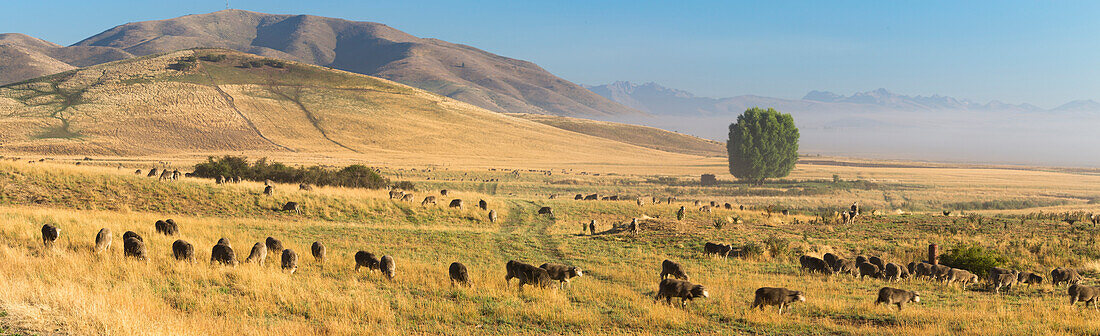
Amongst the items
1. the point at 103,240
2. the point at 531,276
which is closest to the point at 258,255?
the point at 103,240

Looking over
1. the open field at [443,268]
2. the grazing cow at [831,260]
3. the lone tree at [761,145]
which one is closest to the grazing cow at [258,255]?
the open field at [443,268]

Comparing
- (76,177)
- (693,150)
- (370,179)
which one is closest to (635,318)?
(76,177)

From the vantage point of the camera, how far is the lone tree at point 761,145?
285ft

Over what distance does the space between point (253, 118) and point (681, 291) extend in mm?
135267

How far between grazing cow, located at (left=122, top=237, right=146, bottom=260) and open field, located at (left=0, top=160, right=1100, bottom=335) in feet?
1.26

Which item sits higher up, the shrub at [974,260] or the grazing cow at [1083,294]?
the grazing cow at [1083,294]

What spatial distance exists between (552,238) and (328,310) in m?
18.9

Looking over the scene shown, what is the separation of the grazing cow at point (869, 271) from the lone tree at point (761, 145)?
6850 centimetres

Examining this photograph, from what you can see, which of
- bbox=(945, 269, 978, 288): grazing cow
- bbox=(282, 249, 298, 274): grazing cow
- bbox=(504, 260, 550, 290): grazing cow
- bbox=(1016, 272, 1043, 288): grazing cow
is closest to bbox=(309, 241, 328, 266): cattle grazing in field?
bbox=(282, 249, 298, 274): grazing cow

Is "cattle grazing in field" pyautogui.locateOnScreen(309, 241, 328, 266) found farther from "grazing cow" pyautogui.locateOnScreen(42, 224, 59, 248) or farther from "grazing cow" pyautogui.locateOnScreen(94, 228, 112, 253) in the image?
"grazing cow" pyautogui.locateOnScreen(42, 224, 59, 248)

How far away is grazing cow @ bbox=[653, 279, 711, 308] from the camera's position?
14734 mm

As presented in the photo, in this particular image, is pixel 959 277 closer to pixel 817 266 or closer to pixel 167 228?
pixel 817 266

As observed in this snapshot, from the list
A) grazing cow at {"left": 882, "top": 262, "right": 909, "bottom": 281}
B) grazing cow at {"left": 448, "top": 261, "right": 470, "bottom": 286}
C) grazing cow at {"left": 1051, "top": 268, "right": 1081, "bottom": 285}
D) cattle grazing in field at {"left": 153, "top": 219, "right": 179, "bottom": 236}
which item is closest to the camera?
grazing cow at {"left": 448, "top": 261, "right": 470, "bottom": 286}

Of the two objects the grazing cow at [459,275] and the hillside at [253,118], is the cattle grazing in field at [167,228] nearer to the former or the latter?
the grazing cow at [459,275]
